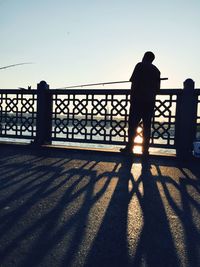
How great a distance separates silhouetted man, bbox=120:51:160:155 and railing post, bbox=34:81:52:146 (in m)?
2.31

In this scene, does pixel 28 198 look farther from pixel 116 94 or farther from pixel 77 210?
pixel 116 94

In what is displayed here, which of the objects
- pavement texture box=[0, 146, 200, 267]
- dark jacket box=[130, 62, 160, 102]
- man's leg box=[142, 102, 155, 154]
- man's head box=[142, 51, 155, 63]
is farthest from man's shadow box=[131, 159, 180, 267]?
man's head box=[142, 51, 155, 63]

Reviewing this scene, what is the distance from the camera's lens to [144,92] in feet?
18.1

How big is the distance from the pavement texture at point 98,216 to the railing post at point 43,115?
7.81 ft

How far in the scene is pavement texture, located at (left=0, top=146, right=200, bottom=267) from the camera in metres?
1.78

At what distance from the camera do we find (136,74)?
548 cm

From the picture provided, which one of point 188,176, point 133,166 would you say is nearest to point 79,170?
point 133,166

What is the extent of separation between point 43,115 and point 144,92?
2.66 m

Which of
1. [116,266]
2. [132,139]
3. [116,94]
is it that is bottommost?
[116,266]

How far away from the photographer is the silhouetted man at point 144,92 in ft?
17.9

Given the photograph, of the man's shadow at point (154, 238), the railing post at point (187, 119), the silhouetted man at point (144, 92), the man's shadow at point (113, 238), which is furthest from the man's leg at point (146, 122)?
the man's shadow at point (113, 238)

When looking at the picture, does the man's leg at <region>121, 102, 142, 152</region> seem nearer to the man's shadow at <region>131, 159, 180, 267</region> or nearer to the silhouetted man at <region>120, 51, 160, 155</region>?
the silhouetted man at <region>120, 51, 160, 155</region>

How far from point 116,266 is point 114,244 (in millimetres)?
285

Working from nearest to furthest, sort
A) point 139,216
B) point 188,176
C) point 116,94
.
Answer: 1. point 139,216
2. point 188,176
3. point 116,94
